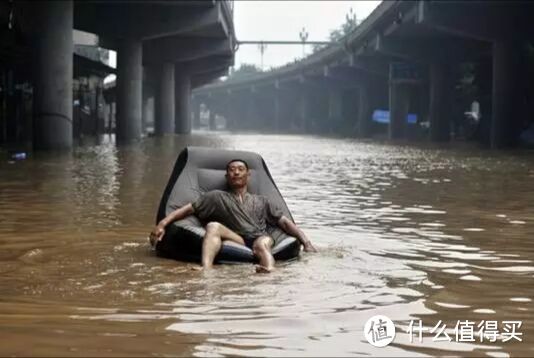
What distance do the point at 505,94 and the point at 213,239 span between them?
1406 inches

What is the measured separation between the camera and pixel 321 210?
40.7 ft

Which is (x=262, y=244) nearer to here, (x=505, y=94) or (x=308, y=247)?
(x=308, y=247)

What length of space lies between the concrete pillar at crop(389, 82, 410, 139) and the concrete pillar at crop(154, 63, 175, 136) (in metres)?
16.0

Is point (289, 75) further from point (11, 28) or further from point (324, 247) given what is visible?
point (324, 247)

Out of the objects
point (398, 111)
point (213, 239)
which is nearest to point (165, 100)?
point (398, 111)

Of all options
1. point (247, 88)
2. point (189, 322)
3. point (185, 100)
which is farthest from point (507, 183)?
point (247, 88)

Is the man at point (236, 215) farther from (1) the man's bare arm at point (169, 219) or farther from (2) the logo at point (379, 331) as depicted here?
(2) the logo at point (379, 331)

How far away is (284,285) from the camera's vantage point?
6.69 metres

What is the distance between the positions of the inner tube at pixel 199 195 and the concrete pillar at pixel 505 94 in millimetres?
33947

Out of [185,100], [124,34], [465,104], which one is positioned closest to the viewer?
[124,34]

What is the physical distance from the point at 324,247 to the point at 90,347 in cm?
439

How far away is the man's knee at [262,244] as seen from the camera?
24.8 ft

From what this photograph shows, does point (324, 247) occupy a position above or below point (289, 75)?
below

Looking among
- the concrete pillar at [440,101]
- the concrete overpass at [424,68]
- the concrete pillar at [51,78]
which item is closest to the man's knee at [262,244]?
the concrete pillar at [51,78]
